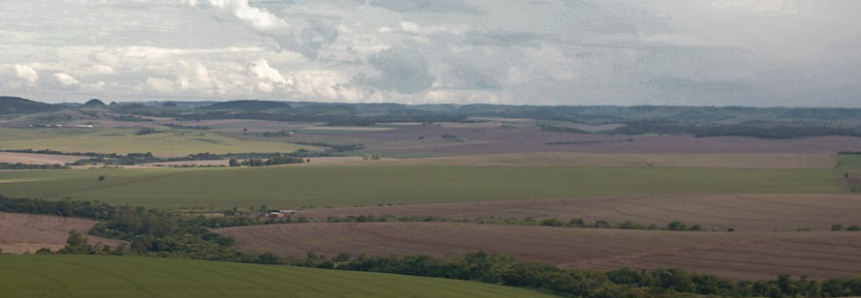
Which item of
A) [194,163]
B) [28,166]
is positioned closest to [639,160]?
[194,163]

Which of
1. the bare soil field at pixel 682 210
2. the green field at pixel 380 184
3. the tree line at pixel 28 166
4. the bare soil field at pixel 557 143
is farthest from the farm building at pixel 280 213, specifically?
the bare soil field at pixel 557 143

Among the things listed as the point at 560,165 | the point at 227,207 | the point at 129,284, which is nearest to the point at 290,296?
the point at 129,284

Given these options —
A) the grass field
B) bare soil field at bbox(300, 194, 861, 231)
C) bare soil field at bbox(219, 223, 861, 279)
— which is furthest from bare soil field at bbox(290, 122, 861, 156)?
the grass field

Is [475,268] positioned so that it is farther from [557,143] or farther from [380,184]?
[557,143]

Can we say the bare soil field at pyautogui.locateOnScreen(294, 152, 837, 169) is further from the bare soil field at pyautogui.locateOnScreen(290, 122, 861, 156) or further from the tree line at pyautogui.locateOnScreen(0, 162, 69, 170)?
the tree line at pyautogui.locateOnScreen(0, 162, 69, 170)

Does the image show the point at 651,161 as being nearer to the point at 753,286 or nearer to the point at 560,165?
the point at 560,165
